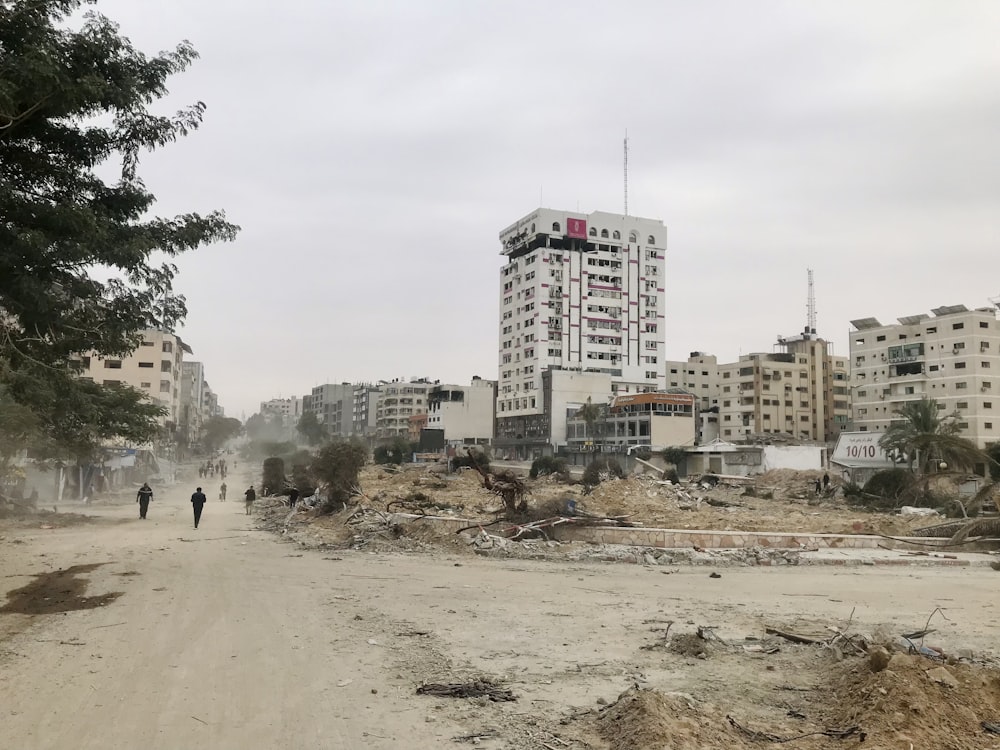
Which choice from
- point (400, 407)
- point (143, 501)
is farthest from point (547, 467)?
point (400, 407)

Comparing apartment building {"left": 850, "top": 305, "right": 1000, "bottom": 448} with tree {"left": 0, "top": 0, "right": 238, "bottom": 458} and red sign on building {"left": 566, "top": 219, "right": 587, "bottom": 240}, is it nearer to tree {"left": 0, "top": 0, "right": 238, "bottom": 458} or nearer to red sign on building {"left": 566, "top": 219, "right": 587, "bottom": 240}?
red sign on building {"left": 566, "top": 219, "right": 587, "bottom": 240}

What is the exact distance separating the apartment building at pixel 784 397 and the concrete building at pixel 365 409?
94119 millimetres

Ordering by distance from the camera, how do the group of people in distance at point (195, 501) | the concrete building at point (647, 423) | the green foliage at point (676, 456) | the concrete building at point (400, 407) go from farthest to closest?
1. the concrete building at point (400, 407)
2. the concrete building at point (647, 423)
3. the green foliage at point (676, 456)
4. the group of people in distance at point (195, 501)

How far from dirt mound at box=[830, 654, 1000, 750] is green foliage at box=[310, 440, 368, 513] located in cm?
2506

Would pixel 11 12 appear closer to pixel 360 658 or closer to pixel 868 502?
pixel 360 658

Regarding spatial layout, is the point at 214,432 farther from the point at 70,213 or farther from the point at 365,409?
the point at 70,213

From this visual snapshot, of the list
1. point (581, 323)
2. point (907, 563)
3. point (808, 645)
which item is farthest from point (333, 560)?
point (581, 323)

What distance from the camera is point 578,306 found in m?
120

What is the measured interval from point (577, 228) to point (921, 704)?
120700mm

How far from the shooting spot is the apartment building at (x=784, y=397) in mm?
108062

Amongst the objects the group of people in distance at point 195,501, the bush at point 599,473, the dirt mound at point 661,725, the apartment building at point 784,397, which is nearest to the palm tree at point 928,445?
the bush at point 599,473

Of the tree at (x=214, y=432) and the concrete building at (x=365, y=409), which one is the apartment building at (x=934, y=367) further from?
the tree at (x=214, y=432)

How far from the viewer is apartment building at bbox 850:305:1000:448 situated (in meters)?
79.9

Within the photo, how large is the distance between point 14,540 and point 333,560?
10.2 m
